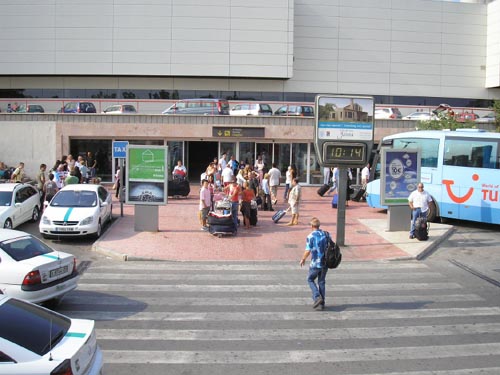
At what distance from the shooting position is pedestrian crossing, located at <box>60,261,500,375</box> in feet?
24.3

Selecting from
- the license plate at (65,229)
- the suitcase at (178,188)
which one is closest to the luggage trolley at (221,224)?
the license plate at (65,229)

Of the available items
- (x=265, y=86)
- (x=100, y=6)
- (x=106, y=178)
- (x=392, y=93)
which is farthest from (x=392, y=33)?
(x=106, y=178)

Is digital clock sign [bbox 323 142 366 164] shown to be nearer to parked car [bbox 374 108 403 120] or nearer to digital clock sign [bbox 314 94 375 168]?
digital clock sign [bbox 314 94 375 168]

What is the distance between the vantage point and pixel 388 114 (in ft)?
111

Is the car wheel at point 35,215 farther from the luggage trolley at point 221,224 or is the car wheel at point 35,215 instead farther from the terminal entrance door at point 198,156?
the terminal entrance door at point 198,156

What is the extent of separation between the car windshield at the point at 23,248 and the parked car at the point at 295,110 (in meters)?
23.7

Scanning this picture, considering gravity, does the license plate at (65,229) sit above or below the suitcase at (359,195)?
below

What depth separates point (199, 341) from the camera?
8.26m

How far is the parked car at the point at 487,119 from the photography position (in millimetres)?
33344

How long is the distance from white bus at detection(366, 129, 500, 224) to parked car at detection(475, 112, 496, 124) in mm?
14631

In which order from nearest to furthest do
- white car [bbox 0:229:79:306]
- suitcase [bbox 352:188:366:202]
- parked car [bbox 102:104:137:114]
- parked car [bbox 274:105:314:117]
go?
1. white car [bbox 0:229:79:306]
2. suitcase [bbox 352:188:366:202]
3. parked car [bbox 102:104:137:114]
4. parked car [bbox 274:105:314:117]

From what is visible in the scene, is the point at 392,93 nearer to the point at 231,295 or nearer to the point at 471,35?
the point at 471,35

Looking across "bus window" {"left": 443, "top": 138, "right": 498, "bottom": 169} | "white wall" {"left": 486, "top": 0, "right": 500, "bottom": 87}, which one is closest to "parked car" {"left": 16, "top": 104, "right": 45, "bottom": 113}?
"bus window" {"left": 443, "top": 138, "right": 498, "bottom": 169}

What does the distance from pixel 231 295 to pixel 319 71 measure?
36.4m
